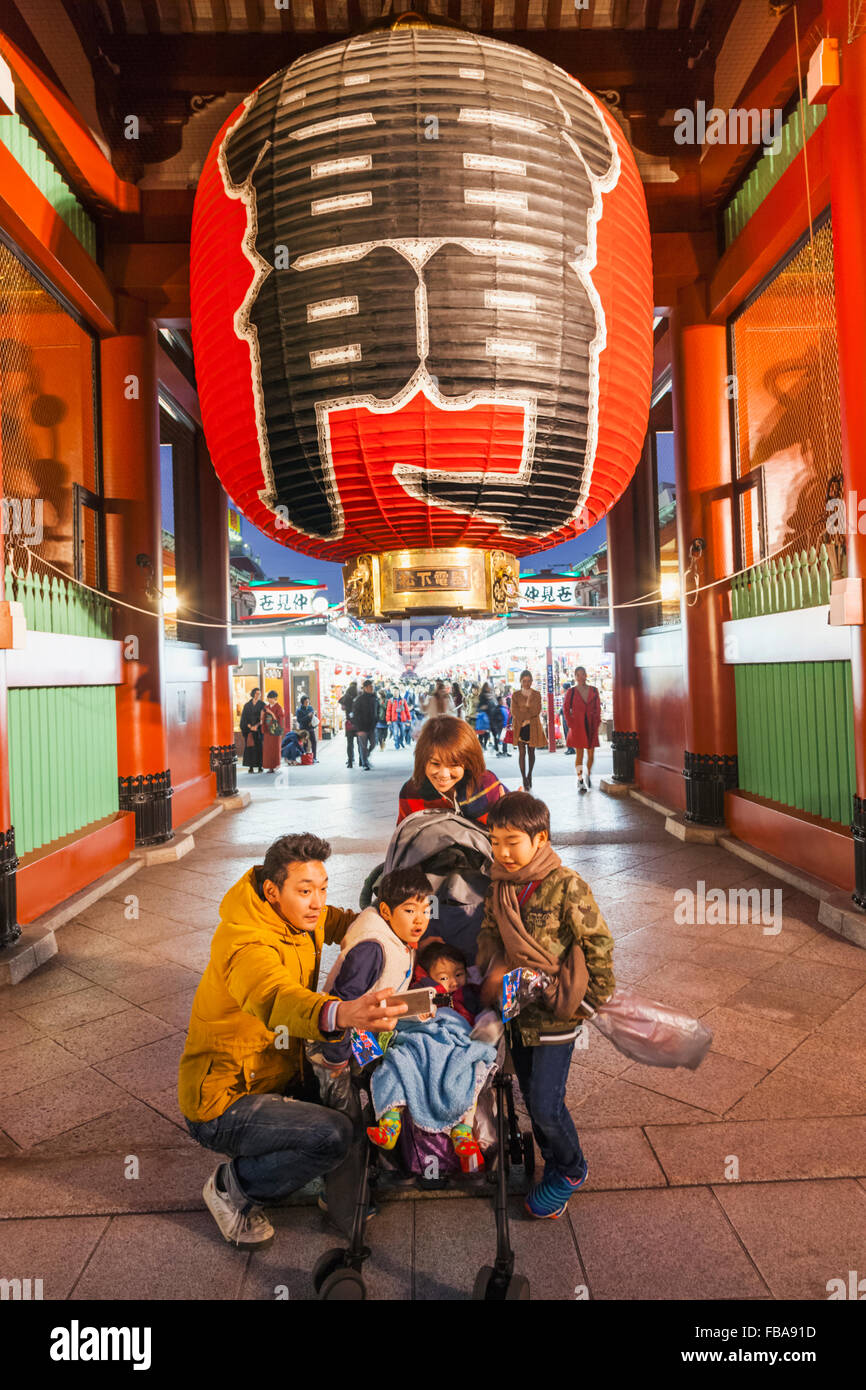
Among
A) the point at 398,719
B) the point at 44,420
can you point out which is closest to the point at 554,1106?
the point at 44,420

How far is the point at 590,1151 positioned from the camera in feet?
8.63

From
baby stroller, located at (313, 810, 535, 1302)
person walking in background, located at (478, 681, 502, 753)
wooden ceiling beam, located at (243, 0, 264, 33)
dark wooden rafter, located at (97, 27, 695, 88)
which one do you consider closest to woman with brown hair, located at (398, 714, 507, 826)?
baby stroller, located at (313, 810, 535, 1302)

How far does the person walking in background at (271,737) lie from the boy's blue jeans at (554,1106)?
12.5 m

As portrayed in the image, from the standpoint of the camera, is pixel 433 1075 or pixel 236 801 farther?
pixel 236 801

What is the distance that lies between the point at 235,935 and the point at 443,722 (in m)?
1.19

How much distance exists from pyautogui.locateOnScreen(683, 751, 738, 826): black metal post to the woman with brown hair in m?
A: 5.11

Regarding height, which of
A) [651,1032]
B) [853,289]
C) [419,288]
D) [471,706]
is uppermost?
[853,289]

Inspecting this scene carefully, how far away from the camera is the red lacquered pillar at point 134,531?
7.30 m

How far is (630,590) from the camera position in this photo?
1104 cm

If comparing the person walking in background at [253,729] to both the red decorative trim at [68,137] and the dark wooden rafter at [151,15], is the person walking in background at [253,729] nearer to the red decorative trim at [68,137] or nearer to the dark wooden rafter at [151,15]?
the red decorative trim at [68,137]

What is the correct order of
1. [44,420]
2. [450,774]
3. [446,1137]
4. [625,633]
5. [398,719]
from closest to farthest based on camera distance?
[446,1137], [450,774], [44,420], [625,633], [398,719]

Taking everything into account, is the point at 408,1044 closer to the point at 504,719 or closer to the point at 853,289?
the point at 853,289

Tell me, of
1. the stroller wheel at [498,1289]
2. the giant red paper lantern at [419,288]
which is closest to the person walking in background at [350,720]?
the giant red paper lantern at [419,288]

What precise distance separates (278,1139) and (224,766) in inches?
362
